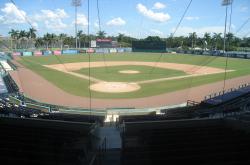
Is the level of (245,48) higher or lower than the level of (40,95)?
higher

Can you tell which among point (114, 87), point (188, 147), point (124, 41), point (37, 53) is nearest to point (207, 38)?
point (124, 41)

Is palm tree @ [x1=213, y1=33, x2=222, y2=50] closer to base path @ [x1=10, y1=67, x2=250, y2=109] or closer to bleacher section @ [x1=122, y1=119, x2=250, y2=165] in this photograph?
base path @ [x1=10, y1=67, x2=250, y2=109]

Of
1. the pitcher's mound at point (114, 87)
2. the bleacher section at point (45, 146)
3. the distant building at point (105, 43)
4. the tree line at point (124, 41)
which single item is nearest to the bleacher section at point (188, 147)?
the bleacher section at point (45, 146)

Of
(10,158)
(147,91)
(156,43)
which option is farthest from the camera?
(156,43)

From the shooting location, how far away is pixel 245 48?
5650 cm

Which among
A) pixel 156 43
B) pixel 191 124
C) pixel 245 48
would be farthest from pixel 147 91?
pixel 156 43

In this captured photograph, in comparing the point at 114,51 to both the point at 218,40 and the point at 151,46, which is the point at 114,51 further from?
the point at 218,40

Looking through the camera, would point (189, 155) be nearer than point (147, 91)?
Yes

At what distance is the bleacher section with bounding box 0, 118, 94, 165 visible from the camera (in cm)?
463

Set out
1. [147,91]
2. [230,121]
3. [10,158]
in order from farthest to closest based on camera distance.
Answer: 1. [147,91]
2. [230,121]
3. [10,158]

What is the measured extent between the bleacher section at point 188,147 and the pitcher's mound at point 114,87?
607 inches

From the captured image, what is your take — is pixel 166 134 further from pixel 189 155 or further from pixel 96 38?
pixel 96 38

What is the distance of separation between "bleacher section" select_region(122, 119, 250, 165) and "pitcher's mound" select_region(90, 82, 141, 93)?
15421 millimetres

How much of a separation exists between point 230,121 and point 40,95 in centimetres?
1613
